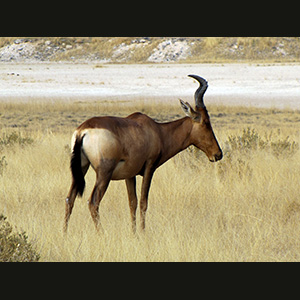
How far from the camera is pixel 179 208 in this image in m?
9.00

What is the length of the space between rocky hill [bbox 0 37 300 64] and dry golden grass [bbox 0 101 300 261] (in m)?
34.2

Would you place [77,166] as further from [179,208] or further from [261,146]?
[261,146]

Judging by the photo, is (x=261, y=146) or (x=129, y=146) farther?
(x=261, y=146)

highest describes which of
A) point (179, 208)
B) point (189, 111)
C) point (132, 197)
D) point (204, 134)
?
point (189, 111)

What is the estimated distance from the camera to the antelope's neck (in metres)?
8.03

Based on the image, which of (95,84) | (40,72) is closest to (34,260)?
(95,84)

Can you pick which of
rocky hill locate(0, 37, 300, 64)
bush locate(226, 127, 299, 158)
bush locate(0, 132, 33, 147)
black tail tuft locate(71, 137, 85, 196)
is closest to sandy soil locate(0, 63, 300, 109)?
rocky hill locate(0, 37, 300, 64)

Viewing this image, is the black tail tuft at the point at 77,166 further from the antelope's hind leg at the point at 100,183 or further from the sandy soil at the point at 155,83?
the sandy soil at the point at 155,83

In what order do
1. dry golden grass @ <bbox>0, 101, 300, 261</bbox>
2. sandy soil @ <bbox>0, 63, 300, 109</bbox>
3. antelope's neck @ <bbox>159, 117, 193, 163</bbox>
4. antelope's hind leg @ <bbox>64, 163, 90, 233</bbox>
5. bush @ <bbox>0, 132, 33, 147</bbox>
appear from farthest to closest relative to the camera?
sandy soil @ <bbox>0, 63, 300, 109</bbox> → bush @ <bbox>0, 132, 33, 147</bbox> → antelope's neck @ <bbox>159, 117, 193, 163</bbox> → antelope's hind leg @ <bbox>64, 163, 90, 233</bbox> → dry golden grass @ <bbox>0, 101, 300, 261</bbox>

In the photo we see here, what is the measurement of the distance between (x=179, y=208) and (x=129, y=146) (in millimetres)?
1875

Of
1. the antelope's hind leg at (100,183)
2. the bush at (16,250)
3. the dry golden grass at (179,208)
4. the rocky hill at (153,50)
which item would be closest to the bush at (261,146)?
the dry golden grass at (179,208)

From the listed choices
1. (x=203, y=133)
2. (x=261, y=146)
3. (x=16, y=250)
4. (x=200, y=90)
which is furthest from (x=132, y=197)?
(x=261, y=146)

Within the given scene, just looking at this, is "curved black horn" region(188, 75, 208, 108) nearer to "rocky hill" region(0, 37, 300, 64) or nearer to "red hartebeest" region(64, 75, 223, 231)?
"red hartebeest" region(64, 75, 223, 231)

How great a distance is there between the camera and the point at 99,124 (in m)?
7.27
